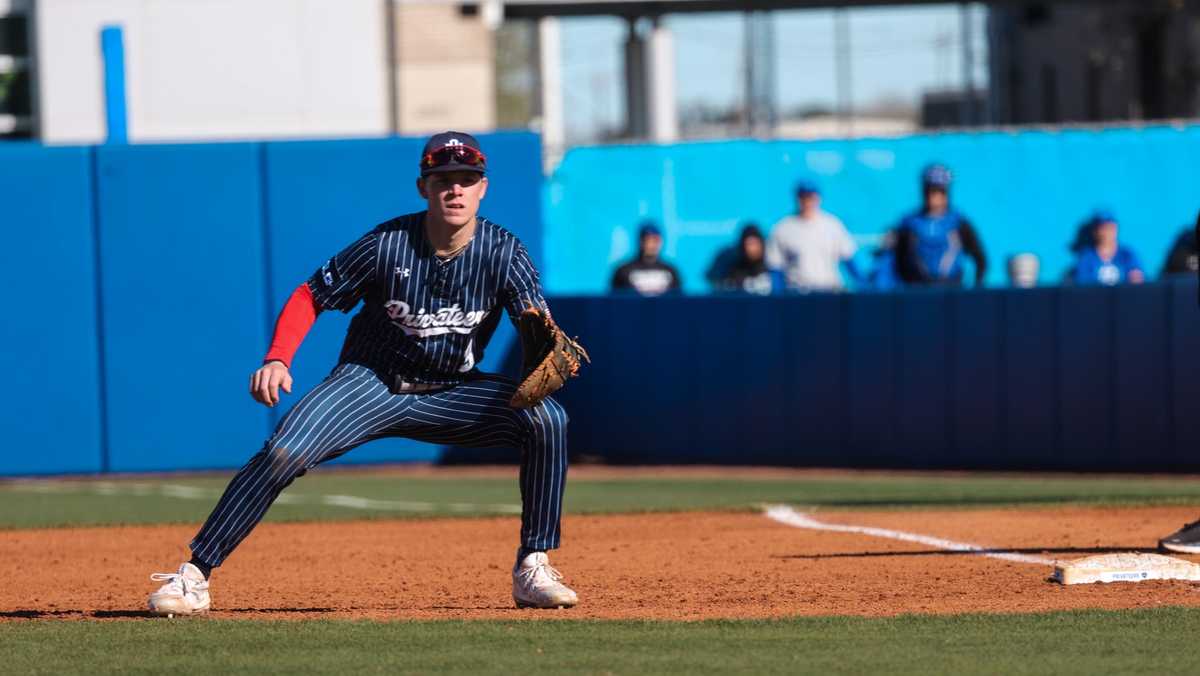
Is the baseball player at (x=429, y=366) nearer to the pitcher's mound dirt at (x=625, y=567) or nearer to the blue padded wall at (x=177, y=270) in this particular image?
the pitcher's mound dirt at (x=625, y=567)

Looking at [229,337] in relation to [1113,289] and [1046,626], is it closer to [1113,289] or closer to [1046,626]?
[1113,289]

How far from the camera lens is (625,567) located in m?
8.02

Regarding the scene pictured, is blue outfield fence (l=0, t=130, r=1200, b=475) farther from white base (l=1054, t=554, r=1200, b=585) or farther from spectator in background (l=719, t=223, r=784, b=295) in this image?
white base (l=1054, t=554, r=1200, b=585)

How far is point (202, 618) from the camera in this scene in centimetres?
628

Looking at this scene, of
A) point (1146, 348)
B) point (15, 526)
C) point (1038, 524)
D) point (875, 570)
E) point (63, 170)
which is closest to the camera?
point (875, 570)

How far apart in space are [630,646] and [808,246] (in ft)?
34.8

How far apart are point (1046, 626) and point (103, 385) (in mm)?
9592

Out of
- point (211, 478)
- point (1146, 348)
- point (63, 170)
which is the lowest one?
point (211, 478)

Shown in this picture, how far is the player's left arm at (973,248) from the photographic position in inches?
573

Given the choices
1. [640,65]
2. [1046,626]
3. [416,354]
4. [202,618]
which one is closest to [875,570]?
[1046,626]

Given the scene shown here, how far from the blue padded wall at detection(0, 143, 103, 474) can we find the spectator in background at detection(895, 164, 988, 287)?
6007 mm

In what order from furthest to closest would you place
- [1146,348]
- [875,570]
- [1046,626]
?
[1146,348]
[875,570]
[1046,626]

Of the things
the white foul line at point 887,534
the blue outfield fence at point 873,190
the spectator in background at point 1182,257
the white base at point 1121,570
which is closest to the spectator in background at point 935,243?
the spectator in background at point 1182,257

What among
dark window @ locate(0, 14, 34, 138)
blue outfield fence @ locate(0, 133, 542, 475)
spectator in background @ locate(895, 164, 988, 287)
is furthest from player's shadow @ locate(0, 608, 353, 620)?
dark window @ locate(0, 14, 34, 138)
